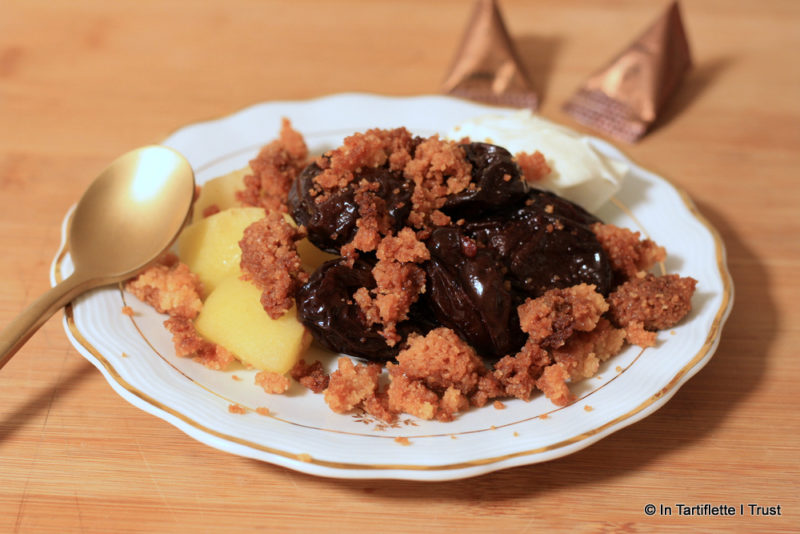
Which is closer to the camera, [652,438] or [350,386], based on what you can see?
[350,386]

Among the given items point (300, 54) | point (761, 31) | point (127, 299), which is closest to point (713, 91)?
point (761, 31)

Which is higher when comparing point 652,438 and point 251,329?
point 251,329

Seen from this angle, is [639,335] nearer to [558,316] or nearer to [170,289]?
[558,316]

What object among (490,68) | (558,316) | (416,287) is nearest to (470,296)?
(416,287)

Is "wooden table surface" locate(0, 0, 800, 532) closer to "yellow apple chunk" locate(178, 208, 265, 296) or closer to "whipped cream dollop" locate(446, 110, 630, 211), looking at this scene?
"yellow apple chunk" locate(178, 208, 265, 296)

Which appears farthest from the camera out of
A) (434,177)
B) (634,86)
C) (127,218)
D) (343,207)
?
(634,86)

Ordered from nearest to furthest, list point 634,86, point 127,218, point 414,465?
point 414,465
point 127,218
point 634,86

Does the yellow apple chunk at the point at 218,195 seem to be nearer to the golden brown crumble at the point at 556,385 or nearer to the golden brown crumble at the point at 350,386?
the golden brown crumble at the point at 350,386
